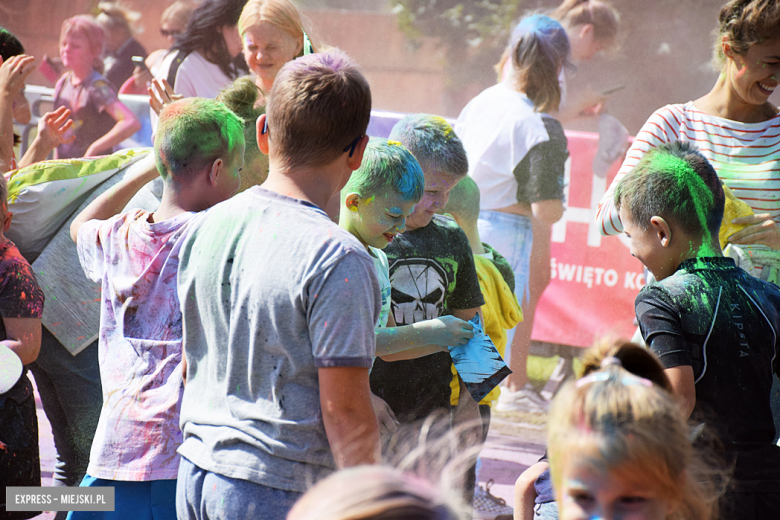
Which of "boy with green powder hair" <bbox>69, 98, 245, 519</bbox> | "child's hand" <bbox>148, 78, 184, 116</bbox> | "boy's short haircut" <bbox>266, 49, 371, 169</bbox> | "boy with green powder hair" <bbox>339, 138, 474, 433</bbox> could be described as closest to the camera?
"boy's short haircut" <bbox>266, 49, 371, 169</bbox>

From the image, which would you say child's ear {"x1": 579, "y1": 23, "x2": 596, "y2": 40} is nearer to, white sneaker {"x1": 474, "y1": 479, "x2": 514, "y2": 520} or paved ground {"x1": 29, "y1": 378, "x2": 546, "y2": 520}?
paved ground {"x1": 29, "y1": 378, "x2": 546, "y2": 520}

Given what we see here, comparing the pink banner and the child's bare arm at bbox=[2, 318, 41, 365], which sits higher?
the child's bare arm at bbox=[2, 318, 41, 365]

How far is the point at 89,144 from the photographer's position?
549cm

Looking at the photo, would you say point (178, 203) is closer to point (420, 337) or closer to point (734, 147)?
point (420, 337)

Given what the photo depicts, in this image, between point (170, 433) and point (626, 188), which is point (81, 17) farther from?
point (626, 188)

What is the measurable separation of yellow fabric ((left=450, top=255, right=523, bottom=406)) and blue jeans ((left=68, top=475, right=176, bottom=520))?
130cm

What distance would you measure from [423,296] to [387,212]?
448 mm

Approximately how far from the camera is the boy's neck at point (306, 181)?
4.57ft

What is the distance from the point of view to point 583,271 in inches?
190

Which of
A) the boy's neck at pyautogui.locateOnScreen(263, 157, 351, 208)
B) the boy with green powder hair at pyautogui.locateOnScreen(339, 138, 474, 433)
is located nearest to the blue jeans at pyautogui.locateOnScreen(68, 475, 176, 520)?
the boy with green powder hair at pyautogui.locateOnScreen(339, 138, 474, 433)

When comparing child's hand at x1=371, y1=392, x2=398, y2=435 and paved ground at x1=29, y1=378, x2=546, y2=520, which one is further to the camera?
paved ground at x1=29, y1=378, x2=546, y2=520

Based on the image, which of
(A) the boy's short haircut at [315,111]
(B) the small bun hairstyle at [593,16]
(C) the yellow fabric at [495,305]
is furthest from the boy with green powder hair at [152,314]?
(B) the small bun hairstyle at [593,16]

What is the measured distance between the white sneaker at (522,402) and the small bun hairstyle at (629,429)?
3.33m

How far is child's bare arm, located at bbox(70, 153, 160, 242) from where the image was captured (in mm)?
2236
